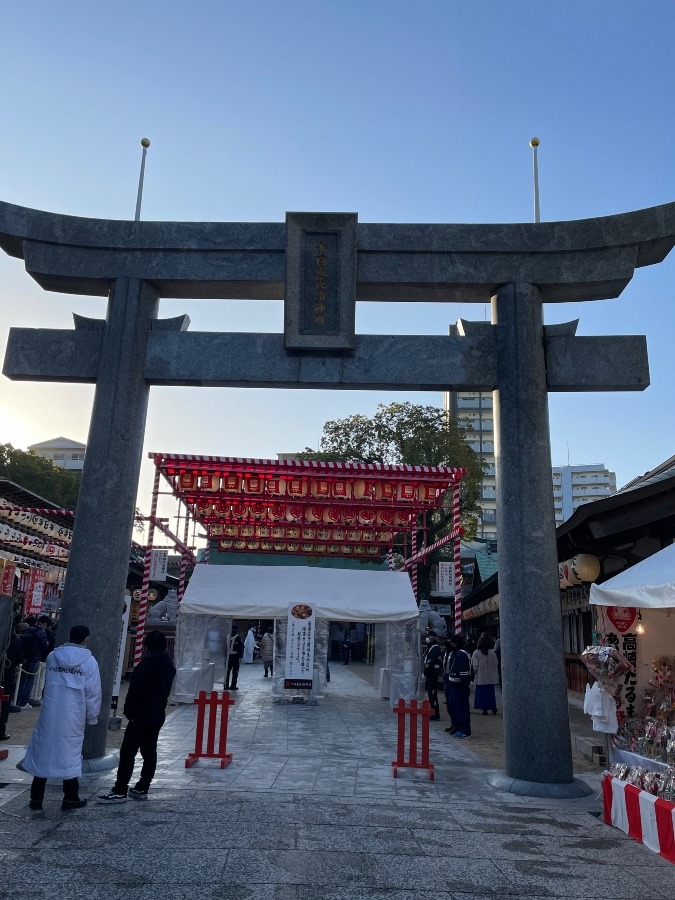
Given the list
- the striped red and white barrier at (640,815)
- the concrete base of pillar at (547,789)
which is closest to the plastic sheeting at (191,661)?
the concrete base of pillar at (547,789)

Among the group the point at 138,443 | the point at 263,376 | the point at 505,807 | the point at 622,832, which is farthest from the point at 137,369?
the point at 622,832

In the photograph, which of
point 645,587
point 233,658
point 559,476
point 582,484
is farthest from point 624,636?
point 559,476

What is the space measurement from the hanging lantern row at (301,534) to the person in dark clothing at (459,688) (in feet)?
23.9

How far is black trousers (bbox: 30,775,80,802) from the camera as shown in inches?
247

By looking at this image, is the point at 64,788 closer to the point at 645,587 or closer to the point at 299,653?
the point at 645,587

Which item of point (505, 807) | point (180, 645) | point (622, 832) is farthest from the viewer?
point (180, 645)

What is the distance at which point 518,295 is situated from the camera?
343 inches

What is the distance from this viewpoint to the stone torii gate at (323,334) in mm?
8305

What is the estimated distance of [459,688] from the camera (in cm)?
1291

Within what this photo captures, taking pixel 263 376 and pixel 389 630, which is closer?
pixel 263 376

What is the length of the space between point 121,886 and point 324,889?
134cm

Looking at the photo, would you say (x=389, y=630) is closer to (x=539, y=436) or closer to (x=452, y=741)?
(x=452, y=741)

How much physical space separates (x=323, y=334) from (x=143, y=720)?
16.0ft

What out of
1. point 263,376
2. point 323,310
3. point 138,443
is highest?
point 323,310
